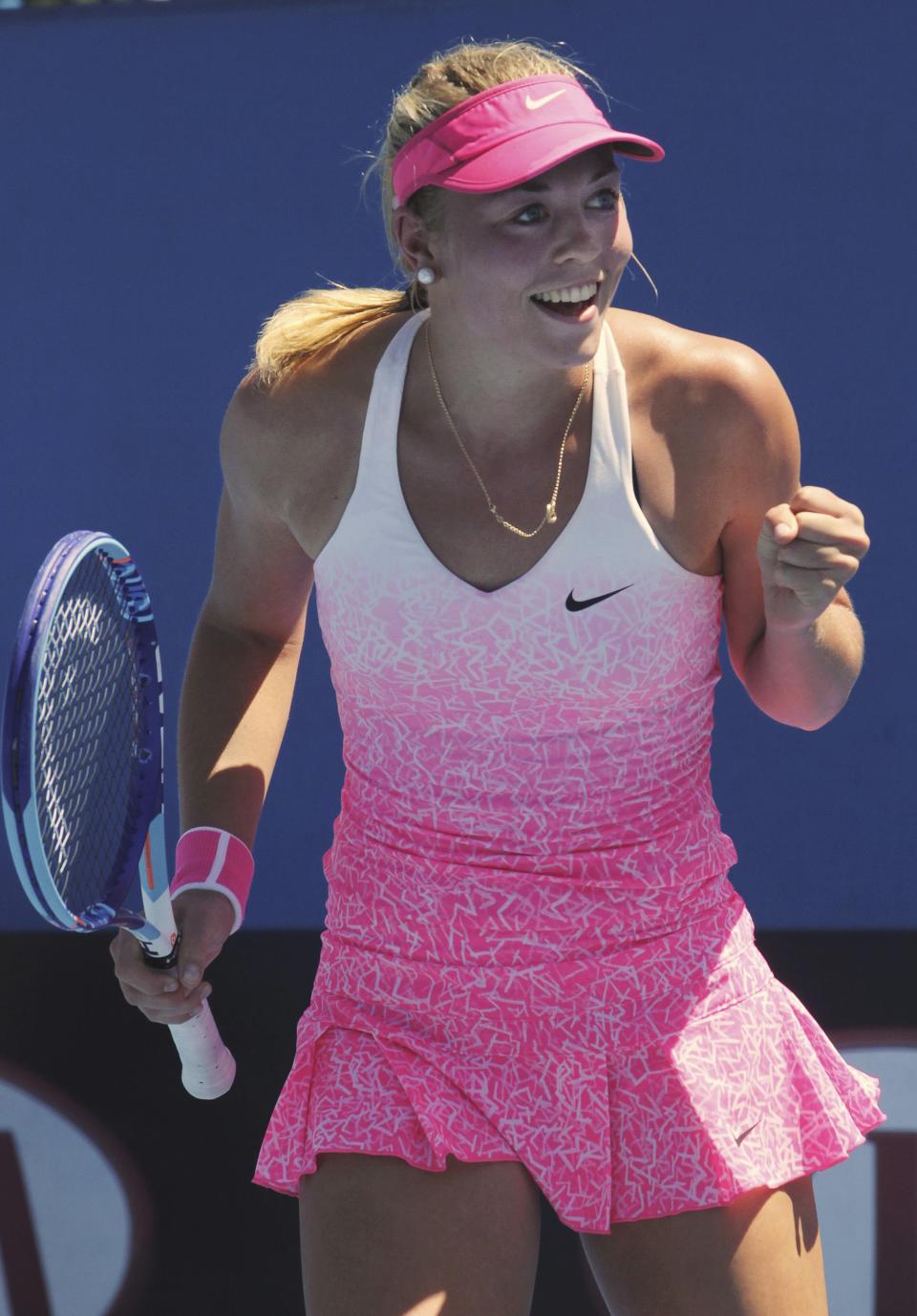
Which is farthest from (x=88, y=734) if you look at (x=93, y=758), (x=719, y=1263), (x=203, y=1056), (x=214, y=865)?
(x=719, y=1263)

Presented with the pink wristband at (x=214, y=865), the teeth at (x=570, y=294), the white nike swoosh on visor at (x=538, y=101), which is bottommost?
A: the pink wristband at (x=214, y=865)

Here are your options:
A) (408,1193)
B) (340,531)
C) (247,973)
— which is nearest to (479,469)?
(340,531)

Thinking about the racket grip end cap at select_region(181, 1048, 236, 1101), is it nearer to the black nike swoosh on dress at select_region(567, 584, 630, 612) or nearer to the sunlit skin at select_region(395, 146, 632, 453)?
the black nike swoosh on dress at select_region(567, 584, 630, 612)

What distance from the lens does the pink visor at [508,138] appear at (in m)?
1.76

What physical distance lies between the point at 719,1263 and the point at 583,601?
770 millimetres

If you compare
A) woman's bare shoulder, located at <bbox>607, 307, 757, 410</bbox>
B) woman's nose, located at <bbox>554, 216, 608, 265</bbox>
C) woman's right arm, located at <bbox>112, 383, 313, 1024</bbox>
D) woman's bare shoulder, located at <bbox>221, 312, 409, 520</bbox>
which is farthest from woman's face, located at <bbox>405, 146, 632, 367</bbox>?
woman's right arm, located at <bbox>112, 383, 313, 1024</bbox>

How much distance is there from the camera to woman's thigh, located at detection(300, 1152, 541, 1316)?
176 centimetres

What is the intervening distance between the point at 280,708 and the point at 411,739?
324 millimetres

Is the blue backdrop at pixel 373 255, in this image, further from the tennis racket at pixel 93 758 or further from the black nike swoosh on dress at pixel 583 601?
the black nike swoosh on dress at pixel 583 601

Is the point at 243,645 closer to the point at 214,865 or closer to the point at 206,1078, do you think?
the point at 214,865

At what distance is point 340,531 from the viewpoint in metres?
1.94

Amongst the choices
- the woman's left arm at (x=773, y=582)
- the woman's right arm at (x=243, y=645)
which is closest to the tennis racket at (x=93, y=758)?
the woman's right arm at (x=243, y=645)

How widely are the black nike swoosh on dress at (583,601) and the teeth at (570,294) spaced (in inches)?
12.9

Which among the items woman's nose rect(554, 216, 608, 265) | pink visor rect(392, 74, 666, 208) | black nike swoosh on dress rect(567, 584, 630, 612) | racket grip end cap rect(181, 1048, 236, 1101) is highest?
pink visor rect(392, 74, 666, 208)
